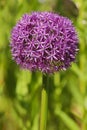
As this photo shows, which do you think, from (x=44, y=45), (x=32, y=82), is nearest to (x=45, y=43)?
(x=44, y=45)

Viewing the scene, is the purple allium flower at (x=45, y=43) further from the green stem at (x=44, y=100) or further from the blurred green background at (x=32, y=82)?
the blurred green background at (x=32, y=82)

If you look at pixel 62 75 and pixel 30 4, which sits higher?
A: pixel 30 4

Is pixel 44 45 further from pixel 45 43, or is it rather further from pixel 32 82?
pixel 32 82

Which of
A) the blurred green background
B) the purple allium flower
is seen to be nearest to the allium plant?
the purple allium flower

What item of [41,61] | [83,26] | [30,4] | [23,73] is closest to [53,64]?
[41,61]

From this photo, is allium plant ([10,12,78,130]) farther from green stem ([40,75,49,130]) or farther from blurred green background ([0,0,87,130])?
blurred green background ([0,0,87,130])

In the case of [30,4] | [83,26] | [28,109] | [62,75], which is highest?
[30,4]

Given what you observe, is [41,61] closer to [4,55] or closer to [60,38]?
[60,38]
